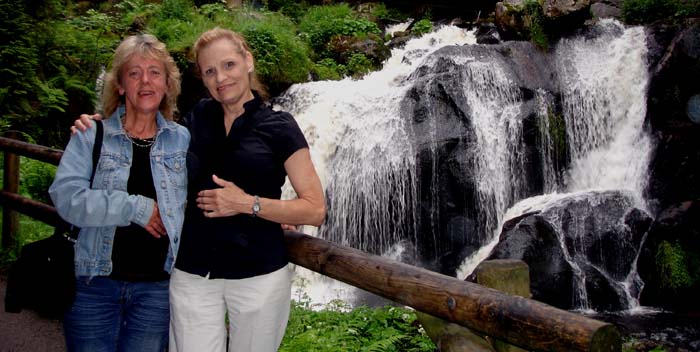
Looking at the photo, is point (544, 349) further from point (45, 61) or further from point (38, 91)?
point (45, 61)

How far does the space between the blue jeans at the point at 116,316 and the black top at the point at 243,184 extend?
0.83 ft

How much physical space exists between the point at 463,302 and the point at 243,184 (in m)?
1.09

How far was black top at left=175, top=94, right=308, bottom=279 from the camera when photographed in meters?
2.56

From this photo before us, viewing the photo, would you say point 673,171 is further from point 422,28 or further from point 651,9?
point 422,28

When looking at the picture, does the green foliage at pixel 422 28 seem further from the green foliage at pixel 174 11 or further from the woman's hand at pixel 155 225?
the woman's hand at pixel 155 225

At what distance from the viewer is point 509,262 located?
8.98 ft

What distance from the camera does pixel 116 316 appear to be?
109 inches

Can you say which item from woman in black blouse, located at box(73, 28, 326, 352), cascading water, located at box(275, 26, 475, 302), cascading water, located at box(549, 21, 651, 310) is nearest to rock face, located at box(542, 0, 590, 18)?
cascading water, located at box(549, 21, 651, 310)

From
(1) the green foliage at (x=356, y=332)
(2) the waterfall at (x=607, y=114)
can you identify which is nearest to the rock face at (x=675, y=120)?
(2) the waterfall at (x=607, y=114)

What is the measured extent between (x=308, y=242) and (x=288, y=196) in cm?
736

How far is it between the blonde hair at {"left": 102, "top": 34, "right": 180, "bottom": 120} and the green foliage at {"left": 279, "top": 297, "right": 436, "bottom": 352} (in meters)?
2.46

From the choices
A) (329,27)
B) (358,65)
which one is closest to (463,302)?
(358,65)

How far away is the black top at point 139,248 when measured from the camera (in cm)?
273

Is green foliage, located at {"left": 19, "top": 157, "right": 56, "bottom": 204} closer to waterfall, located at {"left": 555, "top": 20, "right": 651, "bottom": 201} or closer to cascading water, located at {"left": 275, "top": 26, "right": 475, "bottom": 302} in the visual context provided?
cascading water, located at {"left": 275, "top": 26, "right": 475, "bottom": 302}
